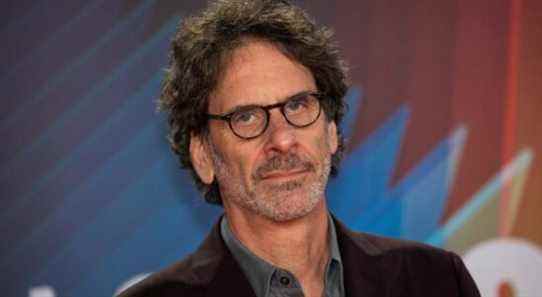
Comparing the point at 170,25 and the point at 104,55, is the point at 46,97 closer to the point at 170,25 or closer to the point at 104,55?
the point at 104,55

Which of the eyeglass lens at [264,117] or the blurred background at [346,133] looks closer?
the eyeglass lens at [264,117]

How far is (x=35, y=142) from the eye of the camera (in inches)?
115

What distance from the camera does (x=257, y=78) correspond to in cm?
240

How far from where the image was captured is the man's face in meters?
2.34

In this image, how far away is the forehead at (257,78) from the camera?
2.39 m

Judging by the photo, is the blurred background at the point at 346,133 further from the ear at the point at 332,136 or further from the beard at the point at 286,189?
the beard at the point at 286,189

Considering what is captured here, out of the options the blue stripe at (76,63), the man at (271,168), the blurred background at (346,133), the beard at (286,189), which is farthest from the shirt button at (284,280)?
the blue stripe at (76,63)

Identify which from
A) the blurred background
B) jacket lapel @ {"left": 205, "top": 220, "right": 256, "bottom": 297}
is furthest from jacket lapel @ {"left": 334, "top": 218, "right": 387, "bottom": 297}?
the blurred background

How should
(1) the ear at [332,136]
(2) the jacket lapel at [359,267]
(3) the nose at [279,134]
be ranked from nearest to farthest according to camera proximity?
1. (3) the nose at [279,134]
2. (2) the jacket lapel at [359,267]
3. (1) the ear at [332,136]

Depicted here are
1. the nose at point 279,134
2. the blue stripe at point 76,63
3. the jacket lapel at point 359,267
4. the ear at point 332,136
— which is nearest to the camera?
the nose at point 279,134

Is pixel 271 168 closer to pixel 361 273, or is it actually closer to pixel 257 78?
pixel 257 78

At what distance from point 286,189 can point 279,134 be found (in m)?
0.15

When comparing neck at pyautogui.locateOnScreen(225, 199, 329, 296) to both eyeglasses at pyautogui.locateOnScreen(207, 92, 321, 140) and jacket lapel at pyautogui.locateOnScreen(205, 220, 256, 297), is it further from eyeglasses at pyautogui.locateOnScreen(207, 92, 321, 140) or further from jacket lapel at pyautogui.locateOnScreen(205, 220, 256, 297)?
eyeglasses at pyautogui.locateOnScreen(207, 92, 321, 140)

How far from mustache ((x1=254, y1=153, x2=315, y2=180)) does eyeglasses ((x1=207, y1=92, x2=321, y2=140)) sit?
3.4 inches
